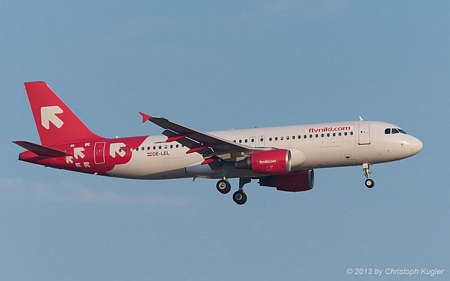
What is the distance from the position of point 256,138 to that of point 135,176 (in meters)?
8.34

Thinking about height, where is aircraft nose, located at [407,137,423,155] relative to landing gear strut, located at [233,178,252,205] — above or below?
above

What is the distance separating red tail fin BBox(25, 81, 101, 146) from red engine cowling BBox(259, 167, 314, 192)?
12.1 meters

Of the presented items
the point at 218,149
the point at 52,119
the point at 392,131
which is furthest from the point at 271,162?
the point at 52,119

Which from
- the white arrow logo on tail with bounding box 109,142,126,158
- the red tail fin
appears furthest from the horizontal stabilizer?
the white arrow logo on tail with bounding box 109,142,126,158

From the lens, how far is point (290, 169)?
4947cm

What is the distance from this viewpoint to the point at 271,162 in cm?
4881

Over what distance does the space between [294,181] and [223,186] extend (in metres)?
5.44

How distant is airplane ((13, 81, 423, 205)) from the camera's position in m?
49.3

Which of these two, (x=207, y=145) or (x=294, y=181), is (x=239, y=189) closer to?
(x=294, y=181)

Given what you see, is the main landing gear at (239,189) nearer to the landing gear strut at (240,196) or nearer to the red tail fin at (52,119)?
the landing gear strut at (240,196)

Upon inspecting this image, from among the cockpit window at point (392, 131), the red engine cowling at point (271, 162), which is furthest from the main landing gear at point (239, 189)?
the cockpit window at point (392, 131)

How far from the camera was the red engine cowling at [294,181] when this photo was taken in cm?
5450

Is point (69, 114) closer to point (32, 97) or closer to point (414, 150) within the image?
point (32, 97)

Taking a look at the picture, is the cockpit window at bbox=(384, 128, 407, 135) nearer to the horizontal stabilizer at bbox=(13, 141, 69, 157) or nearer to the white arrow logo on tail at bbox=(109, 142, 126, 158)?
the white arrow logo on tail at bbox=(109, 142, 126, 158)
